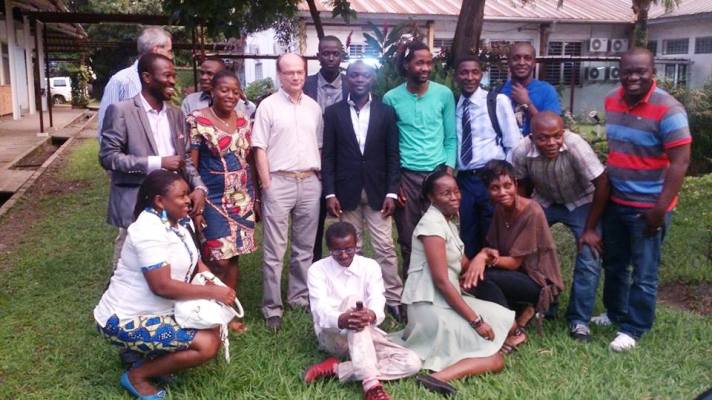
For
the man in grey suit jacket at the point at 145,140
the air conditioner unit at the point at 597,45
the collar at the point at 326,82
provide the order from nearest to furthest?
the man in grey suit jacket at the point at 145,140 < the collar at the point at 326,82 < the air conditioner unit at the point at 597,45

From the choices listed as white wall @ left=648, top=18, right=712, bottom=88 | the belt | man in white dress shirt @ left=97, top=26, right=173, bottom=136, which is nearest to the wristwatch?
the belt

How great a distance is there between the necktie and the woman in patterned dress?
1.43m

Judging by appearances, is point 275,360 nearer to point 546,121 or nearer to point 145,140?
point 145,140

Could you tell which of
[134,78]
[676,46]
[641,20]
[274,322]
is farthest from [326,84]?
[676,46]

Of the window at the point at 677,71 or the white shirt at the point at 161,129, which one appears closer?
the white shirt at the point at 161,129

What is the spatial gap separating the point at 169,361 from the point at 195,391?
0.92 feet

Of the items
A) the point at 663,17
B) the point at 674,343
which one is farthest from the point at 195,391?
the point at 663,17

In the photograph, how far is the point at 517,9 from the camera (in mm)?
22297

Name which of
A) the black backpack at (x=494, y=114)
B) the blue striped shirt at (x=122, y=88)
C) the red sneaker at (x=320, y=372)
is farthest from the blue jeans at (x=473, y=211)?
the blue striped shirt at (x=122, y=88)

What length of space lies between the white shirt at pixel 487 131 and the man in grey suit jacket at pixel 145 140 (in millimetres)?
1796

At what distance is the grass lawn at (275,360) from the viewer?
3850 millimetres

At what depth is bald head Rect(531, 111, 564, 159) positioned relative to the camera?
4289 millimetres

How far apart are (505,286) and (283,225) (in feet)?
4.87

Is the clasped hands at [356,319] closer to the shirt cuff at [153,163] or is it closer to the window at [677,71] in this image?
the shirt cuff at [153,163]
